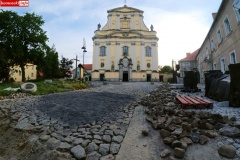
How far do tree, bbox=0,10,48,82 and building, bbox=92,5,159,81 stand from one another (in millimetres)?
17721

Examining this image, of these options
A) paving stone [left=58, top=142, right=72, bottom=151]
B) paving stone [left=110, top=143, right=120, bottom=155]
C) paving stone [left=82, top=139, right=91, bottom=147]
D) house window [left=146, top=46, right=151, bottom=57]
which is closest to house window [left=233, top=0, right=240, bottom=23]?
paving stone [left=110, top=143, right=120, bottom=155]

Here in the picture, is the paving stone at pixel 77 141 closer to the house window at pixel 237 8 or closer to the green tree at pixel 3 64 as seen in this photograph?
the house window at pixel 237 8

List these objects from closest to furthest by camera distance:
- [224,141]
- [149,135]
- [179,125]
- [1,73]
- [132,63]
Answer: [224,141], [149,135], [179,125], [1,73], [132,63]

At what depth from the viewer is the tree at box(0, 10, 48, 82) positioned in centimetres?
2202

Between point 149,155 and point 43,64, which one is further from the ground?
point 43,64

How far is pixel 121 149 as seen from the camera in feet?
10.2

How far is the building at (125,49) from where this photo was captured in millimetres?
41375

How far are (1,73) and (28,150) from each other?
82.7 feet

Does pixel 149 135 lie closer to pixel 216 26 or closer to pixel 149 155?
pixel 149 155

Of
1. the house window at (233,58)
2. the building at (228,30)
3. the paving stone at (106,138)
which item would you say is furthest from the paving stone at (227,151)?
the house window at (233,58)

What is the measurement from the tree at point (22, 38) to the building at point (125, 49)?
17.7 meters

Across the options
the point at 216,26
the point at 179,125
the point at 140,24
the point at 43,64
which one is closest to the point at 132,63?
the point at 140,24

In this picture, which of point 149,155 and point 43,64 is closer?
point 149,155

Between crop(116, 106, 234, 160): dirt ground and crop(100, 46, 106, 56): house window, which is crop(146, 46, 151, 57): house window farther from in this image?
crop(116, 106, 234, 160): dirt ground
